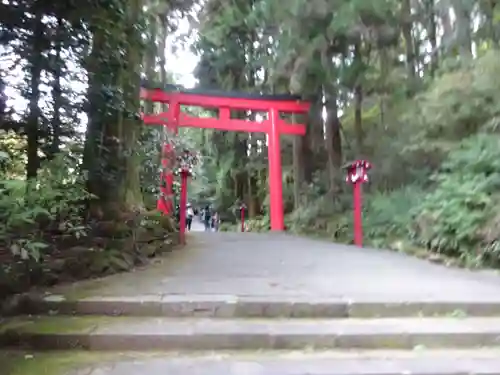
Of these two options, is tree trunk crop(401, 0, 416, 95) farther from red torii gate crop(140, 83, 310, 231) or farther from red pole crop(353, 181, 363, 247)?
red pole crop(353, 181, 363, 247)

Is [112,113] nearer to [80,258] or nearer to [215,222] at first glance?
[80,258]

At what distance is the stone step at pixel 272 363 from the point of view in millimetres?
2846

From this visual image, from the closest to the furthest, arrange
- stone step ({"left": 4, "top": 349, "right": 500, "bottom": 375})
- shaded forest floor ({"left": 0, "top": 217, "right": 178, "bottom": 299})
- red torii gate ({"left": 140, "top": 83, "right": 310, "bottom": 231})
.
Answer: stone step ({"left": 4, "top": 349, "right": 500, "bottom": 375}) < shaded forest floor ({"left": 0, "top": 217, "right": 178, "bottom": 299}) < red torii gate ({"left": 140, "top": 83, "right": 310, "bottom": 231})

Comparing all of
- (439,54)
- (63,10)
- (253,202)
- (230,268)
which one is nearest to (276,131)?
(439,54)

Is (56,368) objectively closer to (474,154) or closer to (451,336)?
(451,336)

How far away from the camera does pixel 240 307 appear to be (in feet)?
12.3

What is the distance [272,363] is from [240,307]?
0.82 metres

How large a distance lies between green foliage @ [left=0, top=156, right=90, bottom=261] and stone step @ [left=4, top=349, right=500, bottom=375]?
2.83 feet

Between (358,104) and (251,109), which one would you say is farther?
(251,109)

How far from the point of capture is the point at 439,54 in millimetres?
12234

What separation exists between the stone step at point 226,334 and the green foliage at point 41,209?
1.84 ft

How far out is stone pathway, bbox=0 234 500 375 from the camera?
300 centimetres

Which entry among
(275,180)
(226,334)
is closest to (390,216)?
(275,180)

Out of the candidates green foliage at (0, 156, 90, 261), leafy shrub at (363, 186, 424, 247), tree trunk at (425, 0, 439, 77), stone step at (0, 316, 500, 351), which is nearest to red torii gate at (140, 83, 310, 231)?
tree trunk at (425, 0, 439, 77)
